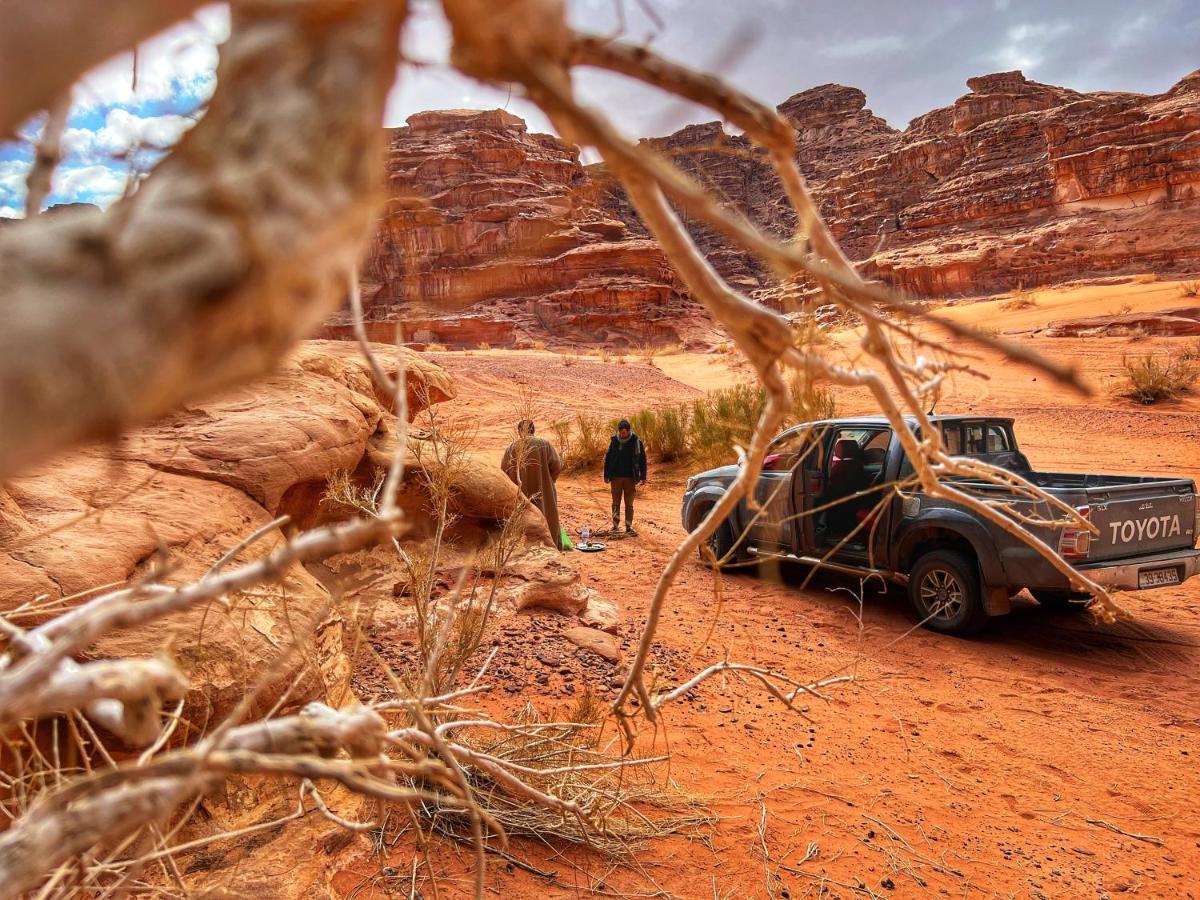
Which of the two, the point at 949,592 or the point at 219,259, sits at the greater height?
the point at 219,259

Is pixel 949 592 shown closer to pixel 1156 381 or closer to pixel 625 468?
pixel 625 468

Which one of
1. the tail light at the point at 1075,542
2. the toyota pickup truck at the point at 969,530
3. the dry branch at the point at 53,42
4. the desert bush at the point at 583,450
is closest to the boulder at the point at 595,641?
the toyota pickup truck at the point at 969,530

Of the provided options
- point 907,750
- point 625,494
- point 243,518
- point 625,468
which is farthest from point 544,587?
point 625,494

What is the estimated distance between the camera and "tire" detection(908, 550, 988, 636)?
626cm

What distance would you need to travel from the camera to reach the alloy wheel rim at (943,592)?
6.34 meters

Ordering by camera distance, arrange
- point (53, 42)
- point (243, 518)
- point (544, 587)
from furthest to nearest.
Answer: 1. point (544, 587)
2. point (243, 518)
3. point (53, 42)

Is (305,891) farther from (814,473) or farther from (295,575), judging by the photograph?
(814,473)

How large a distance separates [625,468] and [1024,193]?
158 ft

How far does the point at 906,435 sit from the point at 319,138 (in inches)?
59.5

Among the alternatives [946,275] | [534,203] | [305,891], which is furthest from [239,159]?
[534,203]

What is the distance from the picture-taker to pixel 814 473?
24.6 ft

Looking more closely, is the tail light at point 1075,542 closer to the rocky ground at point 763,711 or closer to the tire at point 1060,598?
the tire at point 1060,598

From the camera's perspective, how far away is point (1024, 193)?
4806cm

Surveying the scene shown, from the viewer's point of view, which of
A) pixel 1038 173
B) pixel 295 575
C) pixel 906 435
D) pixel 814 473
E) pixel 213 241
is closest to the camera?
pixel 213 241
